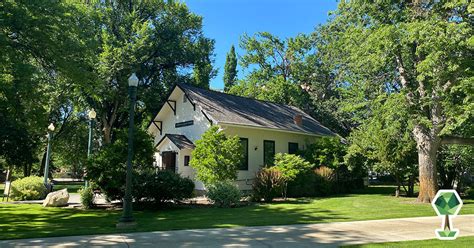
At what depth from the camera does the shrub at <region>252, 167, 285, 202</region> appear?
19453mm

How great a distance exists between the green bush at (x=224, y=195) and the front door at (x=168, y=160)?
7643mm

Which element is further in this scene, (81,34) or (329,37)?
(329,37)

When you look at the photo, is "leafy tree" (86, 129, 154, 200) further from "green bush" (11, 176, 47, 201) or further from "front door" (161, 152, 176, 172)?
"front door" (161, 152, 176, 172)

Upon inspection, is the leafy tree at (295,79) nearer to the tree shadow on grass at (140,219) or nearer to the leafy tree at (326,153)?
the leafy tree at (326,153)

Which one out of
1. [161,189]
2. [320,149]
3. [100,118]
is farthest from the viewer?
[100,118]

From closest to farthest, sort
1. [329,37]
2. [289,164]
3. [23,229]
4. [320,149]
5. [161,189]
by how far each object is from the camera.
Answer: [23,229] → [161,189] → [289,164] → [320,149] → [329,37]

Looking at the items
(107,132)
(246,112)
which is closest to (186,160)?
(246,112)

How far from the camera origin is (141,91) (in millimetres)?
34406

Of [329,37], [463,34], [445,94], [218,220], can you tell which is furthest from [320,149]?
[329,37]

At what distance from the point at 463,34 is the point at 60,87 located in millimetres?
28090

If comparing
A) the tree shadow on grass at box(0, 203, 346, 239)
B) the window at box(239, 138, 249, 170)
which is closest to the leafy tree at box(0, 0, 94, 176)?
the tree shadow on grass at box(0, 203, 346, 239)

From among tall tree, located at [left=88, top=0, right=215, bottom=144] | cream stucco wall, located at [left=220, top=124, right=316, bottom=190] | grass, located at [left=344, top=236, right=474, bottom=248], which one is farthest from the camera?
tall tree, located at [left=88, top=0, right=215, bottom=144]

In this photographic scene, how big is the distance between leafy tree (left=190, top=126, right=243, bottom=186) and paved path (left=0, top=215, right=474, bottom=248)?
8832 millimetres

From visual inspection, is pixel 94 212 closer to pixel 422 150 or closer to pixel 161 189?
pixel 161 189
